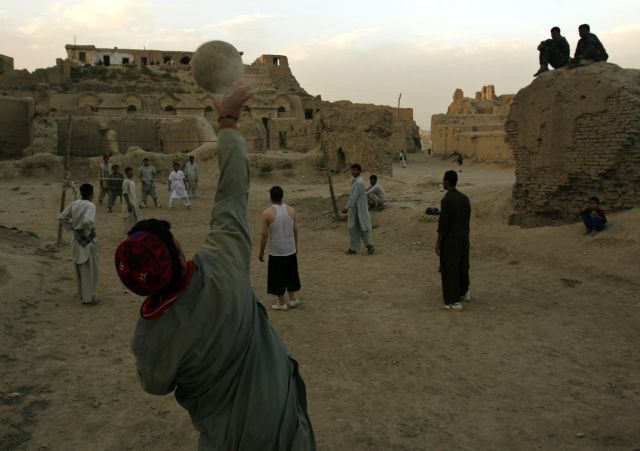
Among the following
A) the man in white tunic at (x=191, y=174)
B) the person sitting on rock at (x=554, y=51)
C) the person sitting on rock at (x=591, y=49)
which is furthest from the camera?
the man in white tunic at (x=191, y=174)

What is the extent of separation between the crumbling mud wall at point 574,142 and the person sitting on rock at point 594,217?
0.68 metres

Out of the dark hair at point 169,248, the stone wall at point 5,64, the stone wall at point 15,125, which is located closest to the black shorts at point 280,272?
the dark hair at point 169,248

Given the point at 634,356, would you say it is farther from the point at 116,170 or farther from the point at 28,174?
the point at 28,174

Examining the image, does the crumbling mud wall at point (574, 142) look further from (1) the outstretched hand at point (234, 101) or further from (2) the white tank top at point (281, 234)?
(1) the outstretched hand at point (234, 101)

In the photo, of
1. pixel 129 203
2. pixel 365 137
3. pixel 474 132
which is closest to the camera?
pixel 129 203

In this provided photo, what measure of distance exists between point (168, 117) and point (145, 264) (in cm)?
2507

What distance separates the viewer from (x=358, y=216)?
10117mm

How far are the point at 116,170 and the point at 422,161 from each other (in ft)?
72.9

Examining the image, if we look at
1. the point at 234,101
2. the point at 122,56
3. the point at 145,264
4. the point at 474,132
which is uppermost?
the point at 122,56

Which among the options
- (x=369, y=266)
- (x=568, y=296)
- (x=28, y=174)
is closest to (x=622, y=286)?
(x=568, y=296)

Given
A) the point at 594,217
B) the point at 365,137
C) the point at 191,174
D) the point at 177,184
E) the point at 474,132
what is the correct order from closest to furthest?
1. the point at 594,217
2. the point at 177,184
3. the point at 191,174
4. the point at 365,137
5. the point at 474,132

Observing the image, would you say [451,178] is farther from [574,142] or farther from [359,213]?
[574,142]

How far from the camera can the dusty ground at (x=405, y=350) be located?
384cm

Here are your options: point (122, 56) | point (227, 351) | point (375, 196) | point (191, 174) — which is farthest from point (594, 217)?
point (122, 56)
